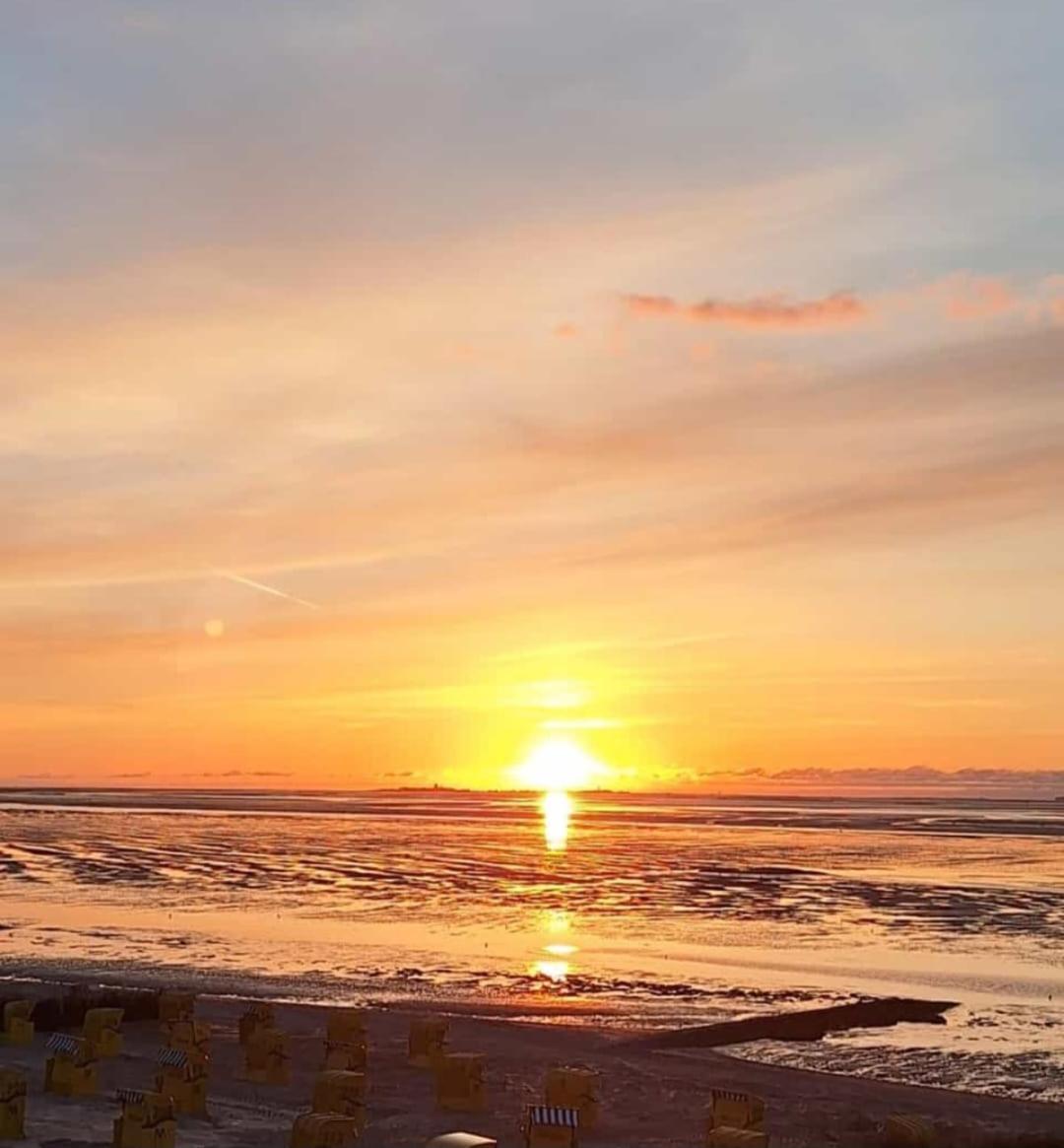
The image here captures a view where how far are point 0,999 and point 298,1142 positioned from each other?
48.4 ft

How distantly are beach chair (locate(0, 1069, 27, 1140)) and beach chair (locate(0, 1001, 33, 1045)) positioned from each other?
8.06 meters

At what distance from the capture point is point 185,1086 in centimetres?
2353

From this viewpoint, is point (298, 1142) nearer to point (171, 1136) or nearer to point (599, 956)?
point (171, 1136)

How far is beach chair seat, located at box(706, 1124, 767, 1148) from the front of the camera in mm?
18938

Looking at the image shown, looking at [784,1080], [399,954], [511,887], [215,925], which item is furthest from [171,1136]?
[511,887]

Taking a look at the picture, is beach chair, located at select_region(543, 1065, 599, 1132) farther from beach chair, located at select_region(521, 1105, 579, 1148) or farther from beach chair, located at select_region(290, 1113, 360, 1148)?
beach chair, located at select_region(290, 1113, 360, 1148)

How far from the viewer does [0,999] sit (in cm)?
3225

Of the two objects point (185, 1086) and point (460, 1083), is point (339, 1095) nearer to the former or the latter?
point (460, 1083)

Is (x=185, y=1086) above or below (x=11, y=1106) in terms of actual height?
below

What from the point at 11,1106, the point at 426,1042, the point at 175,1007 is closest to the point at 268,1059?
the point at 426,1042

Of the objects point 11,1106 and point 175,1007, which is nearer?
point 11,1106

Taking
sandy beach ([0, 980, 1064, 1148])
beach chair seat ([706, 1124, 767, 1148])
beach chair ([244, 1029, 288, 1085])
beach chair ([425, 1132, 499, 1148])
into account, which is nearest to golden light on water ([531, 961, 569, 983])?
sandy beach ([0, 980, 1064, 1148])

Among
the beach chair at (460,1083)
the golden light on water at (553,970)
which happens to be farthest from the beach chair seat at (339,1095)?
the golden light on water at (553,970)

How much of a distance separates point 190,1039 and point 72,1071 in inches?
88.0
